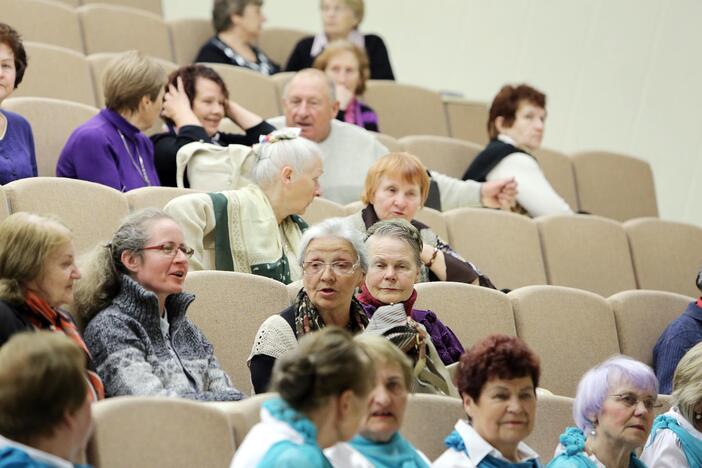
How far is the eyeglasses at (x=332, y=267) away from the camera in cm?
262

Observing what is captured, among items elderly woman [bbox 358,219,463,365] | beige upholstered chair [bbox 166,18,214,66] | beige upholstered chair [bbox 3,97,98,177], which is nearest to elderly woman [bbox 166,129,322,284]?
elderly woman [bbox 358,219,463,365]

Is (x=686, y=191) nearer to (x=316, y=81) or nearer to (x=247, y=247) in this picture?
(x=316, y=81)

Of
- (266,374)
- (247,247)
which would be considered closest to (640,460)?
(266,374)

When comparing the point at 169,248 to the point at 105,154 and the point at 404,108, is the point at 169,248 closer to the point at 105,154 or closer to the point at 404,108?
the point at 105,154

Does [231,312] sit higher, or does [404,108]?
[231,312]

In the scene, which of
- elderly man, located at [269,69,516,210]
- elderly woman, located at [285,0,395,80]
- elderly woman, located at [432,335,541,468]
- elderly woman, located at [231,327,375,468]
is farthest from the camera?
elderly woman, located at [285,0,395,80]

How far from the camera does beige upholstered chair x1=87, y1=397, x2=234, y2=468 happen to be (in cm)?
192

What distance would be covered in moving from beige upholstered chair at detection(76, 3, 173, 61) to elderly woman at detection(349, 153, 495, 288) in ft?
5.43

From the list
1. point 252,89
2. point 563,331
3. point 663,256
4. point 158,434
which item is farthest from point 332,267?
point 252,89

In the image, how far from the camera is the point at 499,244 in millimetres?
3697

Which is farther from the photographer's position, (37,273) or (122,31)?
(122,31)

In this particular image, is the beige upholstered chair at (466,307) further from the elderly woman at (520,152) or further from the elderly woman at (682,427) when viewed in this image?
the elderly woman at (520,152)

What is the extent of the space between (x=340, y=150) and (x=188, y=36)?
3.95ft

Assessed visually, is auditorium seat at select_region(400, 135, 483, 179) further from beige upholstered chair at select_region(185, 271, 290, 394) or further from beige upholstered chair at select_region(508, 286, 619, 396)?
beige upholstered chair at select_region(185, 271, 290, 394)
